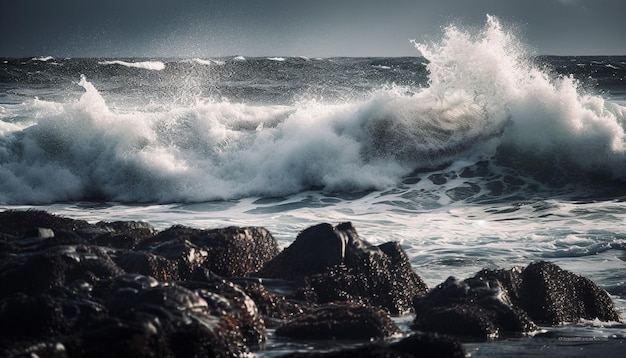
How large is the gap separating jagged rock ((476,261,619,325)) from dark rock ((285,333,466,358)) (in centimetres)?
215

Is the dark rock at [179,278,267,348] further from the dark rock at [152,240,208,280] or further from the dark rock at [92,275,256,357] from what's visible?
the dark rock at [152,240,208,280]

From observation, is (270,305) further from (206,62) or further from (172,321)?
(206,62)

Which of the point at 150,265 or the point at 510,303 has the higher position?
the point at 150,265

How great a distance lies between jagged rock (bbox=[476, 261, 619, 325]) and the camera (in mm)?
6961

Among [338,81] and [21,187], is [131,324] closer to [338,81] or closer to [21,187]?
[21,187]

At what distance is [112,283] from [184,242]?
54.8 inches

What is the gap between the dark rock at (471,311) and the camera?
6.13 m

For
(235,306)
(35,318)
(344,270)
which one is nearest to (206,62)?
(344,270)

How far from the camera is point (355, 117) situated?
57.3ft

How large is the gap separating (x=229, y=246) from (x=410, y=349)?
282cm

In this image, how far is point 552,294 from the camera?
7.01 m

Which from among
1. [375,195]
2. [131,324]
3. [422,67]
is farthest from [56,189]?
[422,67]

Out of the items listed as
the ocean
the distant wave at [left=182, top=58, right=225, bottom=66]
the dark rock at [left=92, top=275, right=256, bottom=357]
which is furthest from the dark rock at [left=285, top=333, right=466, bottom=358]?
the distant wave at [left=182, top=58, right=225, bottom=66]

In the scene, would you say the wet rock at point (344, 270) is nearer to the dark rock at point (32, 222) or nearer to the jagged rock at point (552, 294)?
the jagged rock at point (552, 294)
